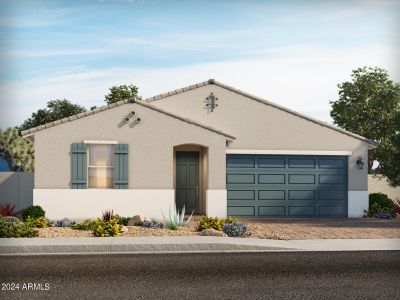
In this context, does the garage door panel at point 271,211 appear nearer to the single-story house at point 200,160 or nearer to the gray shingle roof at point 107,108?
the single-story house at point 200,160

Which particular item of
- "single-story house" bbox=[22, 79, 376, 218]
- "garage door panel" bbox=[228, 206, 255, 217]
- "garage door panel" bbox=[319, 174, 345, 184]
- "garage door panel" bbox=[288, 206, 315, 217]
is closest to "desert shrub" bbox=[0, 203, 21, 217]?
"single-story house" bbox=[22, 79, 376, 218]

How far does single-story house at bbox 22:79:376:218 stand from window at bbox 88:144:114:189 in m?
0.04

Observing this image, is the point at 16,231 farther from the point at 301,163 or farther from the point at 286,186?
the point at 301,163

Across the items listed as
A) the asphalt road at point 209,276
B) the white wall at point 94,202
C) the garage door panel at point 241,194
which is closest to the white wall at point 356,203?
the garage door panel at point 241,194

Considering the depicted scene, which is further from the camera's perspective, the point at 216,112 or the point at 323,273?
the point at 216,112

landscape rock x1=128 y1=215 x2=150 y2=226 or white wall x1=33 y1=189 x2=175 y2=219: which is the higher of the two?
white wall x1=33 y1=189 x2=175 y2=219

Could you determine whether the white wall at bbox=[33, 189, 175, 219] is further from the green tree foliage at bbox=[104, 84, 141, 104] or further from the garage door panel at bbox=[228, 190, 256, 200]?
the green tree foliage at bbox=[104, 84, 141, 104]

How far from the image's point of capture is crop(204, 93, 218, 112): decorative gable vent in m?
25.5

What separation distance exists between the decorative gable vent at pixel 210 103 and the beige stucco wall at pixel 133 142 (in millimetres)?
1988

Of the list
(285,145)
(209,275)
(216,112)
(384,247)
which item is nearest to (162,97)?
(216,112)

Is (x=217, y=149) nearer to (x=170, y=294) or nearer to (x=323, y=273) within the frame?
(x=323, y=273)

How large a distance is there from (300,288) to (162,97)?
16.1m

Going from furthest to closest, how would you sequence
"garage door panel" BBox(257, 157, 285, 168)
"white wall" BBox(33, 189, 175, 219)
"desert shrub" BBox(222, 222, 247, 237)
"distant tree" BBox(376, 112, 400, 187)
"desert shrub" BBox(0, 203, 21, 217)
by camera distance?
1. "garage door panel" BBox(257, 157, 285, 168)
2. "distant tree" BBox(376, 112, 400, 187)
3. "desert shrub" BBox(0, 203, 21, 217)
4. "white wall" BBox(33, 189, 175, 219)
5. "desert shrub" BBox(222, 222, 247, 237)

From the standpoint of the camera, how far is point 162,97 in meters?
25.5
